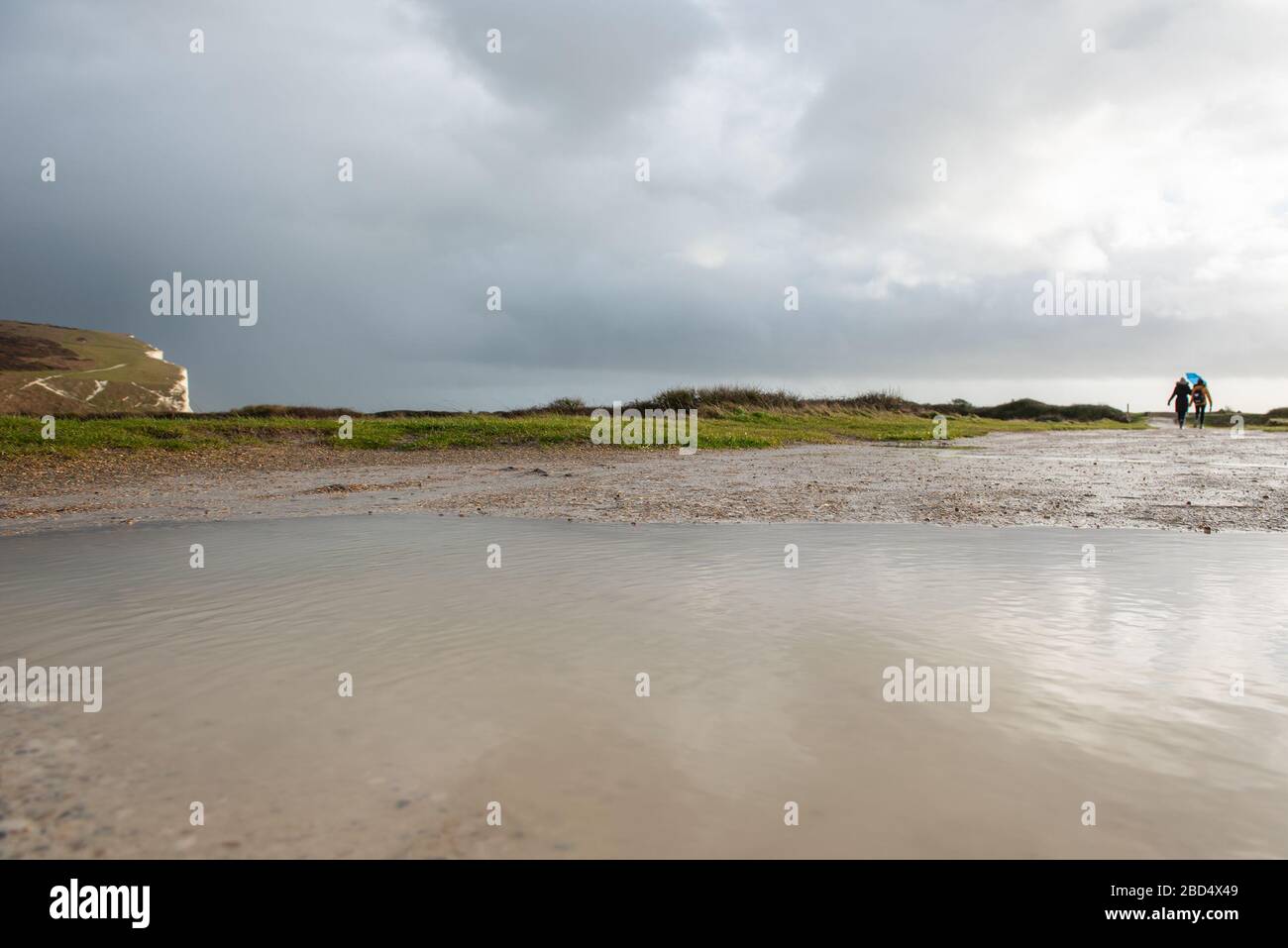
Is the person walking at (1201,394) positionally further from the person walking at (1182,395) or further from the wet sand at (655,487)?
the wet sand at (655,487)

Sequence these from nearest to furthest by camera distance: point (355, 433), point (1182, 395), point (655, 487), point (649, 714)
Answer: point (649, 714)
point (655, 487)
point (355, 433)
point (1182, 395)

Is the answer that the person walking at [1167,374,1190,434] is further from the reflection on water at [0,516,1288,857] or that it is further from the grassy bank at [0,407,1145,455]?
the reflection on water at [0,516,1288,857]

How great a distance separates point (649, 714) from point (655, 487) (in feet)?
29.6

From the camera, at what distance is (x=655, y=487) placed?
1197 cm

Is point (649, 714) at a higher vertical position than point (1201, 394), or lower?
lower

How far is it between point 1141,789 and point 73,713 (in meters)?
3.93

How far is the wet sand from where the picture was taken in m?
8.91

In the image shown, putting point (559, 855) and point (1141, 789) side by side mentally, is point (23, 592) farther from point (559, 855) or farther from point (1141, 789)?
point (1141, 789)

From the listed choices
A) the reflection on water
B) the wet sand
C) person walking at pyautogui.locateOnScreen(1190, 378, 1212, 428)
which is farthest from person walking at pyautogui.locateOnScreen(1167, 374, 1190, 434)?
the reflection on water

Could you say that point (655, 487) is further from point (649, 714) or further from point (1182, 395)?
point (1182, 395)

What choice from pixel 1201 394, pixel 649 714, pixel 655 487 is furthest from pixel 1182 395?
pixel 649 714

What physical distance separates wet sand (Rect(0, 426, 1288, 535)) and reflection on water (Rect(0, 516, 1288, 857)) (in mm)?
3308

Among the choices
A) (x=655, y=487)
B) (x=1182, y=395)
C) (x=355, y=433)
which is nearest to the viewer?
(x=655, y=487)

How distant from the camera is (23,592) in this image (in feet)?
17.0
